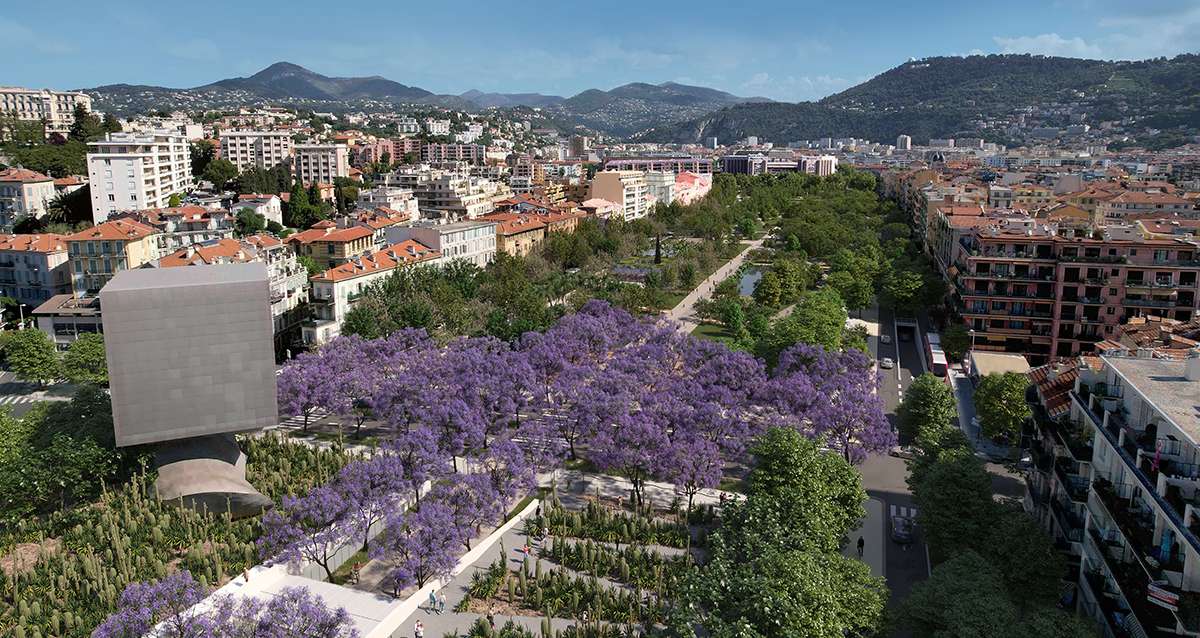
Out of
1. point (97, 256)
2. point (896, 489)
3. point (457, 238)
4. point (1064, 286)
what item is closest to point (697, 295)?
point (457, 238)

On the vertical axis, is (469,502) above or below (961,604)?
below

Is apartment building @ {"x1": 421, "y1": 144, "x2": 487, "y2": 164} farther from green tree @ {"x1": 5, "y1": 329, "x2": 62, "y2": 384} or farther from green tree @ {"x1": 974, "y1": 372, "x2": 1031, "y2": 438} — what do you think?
green tree @ {"x1": 974, "y1": 372, "x2": 1031, "y2": 438}

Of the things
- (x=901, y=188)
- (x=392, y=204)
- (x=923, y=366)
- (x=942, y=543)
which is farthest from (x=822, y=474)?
(x=901, y=188)

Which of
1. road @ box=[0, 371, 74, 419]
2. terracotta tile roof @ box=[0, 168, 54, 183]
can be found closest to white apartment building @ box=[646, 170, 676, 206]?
terracotta tile roof @ box=[0, 168, 54, 183]

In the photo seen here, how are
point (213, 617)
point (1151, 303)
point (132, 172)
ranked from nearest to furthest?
point (213, 617) < point (1151, 303) < point (132, 172)

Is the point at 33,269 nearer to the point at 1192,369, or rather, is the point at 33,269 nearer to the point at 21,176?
the point at 21,176

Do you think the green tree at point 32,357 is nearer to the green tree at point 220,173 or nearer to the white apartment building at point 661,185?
the green tree at point 220,173

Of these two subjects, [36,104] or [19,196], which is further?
[36,104]

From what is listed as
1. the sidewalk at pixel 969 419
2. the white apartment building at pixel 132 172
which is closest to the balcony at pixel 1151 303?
the sidewalk at pixel 969 419
